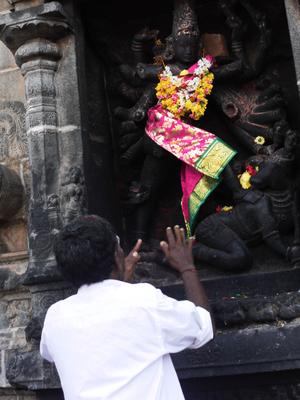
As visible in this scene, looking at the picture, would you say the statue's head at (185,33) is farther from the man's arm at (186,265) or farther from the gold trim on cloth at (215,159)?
the man's arm at (186,265)

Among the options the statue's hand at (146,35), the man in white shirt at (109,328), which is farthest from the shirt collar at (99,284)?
the statue's hand at (146,35)

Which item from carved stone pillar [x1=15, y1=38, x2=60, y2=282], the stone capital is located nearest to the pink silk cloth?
carved stone pillar [x1=15, y1=38, x2=60, y2=282]

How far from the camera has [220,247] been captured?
155 inches

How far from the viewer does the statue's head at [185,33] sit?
4188 millimetres

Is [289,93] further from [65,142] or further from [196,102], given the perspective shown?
[65,142]

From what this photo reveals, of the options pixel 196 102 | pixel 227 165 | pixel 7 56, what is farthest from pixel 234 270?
pixel 7 56

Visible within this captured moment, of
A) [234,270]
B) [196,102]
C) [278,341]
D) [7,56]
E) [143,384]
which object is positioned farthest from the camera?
[7,56]

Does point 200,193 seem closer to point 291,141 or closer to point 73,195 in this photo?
point 291,141

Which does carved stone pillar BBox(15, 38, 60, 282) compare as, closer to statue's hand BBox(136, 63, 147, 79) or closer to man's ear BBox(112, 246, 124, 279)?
statue's hand BBox(136, 63, 147, 79)

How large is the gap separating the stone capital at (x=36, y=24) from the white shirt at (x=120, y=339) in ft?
8.01

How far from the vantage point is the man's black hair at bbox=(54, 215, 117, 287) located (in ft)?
7.16

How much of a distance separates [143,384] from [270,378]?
4.86 ft

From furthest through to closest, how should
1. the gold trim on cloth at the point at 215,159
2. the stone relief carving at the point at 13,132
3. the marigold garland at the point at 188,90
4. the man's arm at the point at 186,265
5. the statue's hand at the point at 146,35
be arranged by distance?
the stone relief carving at the point at 13,132 → the statue's hand at the point at 146,35 → the marigold garland at the point at 188,90 → the gold trim on cloth at the point at 215,159 → the man's arm at the point at 186,265

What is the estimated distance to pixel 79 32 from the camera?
428cm
